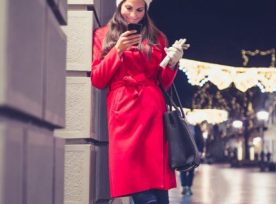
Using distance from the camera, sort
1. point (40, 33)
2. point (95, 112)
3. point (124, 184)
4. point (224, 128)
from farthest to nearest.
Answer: point (224, 128)
point (95, 112)
point (124, 184)
point (40, 33)

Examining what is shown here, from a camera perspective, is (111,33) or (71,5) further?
(71,5)

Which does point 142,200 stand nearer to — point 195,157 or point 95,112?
point 195,157

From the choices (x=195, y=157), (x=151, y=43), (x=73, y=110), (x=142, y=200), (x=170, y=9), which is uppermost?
(x=170, y=9)

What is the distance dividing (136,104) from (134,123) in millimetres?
108

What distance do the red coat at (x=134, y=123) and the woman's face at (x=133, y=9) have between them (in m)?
0.18

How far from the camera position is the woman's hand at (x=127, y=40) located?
3.40 meters

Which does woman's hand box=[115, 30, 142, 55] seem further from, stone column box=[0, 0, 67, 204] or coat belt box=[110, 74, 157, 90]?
stone column box=[0, 0, 67, 204]

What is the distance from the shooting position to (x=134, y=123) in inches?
139

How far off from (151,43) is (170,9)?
917cm

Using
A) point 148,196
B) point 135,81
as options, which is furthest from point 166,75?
point 148,196

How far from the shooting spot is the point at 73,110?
389cm

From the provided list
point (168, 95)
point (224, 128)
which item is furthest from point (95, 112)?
point (224, 128)

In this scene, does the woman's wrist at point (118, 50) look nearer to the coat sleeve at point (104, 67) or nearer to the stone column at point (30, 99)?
the coat sleeve at point (104, 67)

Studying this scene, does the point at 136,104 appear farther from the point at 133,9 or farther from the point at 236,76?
the point at 236,76
